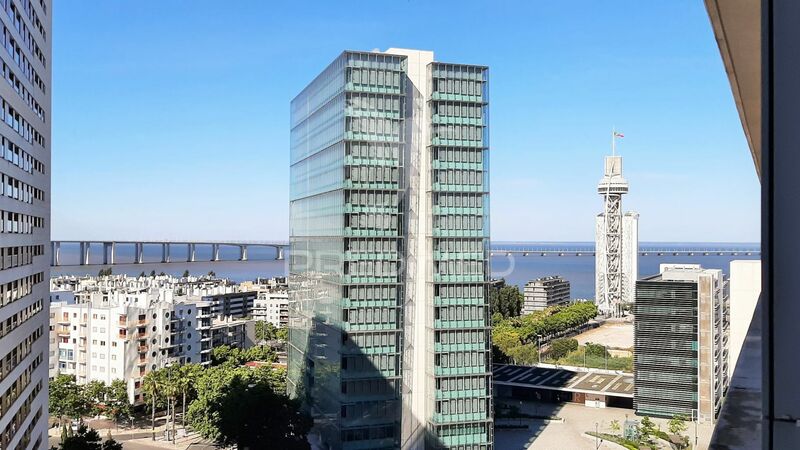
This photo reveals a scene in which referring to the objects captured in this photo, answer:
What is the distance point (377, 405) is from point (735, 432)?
2507 cm

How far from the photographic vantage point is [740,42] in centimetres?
224

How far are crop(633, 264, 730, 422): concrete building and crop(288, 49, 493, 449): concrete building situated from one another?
11.3 meters

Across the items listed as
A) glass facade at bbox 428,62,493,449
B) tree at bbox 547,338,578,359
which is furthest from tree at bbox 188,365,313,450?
tree at bbox 547,338,578,359

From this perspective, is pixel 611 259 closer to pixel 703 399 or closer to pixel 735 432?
pixel 703 399

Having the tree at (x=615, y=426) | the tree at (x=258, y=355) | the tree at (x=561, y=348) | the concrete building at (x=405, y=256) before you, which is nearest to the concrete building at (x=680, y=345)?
the tree at (x=615, y=426)

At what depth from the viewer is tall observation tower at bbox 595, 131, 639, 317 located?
88750 mm

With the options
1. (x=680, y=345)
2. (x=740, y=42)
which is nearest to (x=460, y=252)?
(x=680, y=345)

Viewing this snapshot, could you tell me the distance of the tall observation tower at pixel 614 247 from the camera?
8875 centimetres

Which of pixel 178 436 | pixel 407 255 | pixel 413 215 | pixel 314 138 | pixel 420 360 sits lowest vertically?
A: pixel 178 436

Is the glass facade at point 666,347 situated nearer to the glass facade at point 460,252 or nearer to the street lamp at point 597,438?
the street lamp at point 597,438

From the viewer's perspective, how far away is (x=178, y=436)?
3369 cm

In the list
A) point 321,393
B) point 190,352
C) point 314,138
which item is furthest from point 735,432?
point 190,352

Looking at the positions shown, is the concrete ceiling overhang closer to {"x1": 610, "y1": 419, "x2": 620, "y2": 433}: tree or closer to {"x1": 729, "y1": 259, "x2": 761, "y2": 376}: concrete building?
{"x1": 729, "y1": 259, "x2": 761, "y2": 376}: concrete building

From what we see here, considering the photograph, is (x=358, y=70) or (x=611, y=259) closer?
(x=358, y=70)
